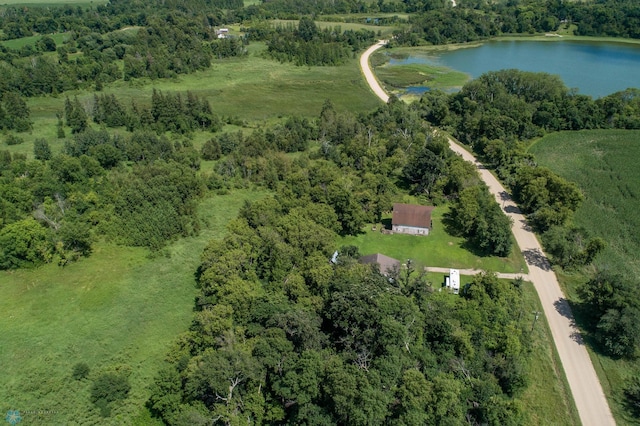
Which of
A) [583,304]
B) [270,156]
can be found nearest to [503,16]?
[270,156]

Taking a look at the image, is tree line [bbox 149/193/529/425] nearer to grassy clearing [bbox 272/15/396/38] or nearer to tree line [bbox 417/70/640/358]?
tree line [bbox 417/70/640/358]

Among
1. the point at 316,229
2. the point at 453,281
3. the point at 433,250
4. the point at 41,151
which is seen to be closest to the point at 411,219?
the point at 433,250

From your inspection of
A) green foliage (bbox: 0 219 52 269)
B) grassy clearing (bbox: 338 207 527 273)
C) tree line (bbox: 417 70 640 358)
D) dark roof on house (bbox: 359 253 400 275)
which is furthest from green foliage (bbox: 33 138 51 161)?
tree line (bbox: 417 70 640 358)

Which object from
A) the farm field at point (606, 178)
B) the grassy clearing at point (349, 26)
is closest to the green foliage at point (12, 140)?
the farm field at point (606, 178)

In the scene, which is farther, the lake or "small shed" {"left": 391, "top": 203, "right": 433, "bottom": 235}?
the lake

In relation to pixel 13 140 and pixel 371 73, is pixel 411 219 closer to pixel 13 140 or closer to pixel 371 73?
pixel 13 140

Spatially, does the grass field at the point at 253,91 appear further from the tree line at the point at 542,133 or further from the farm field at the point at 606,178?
the farm field at the point at 606,178
